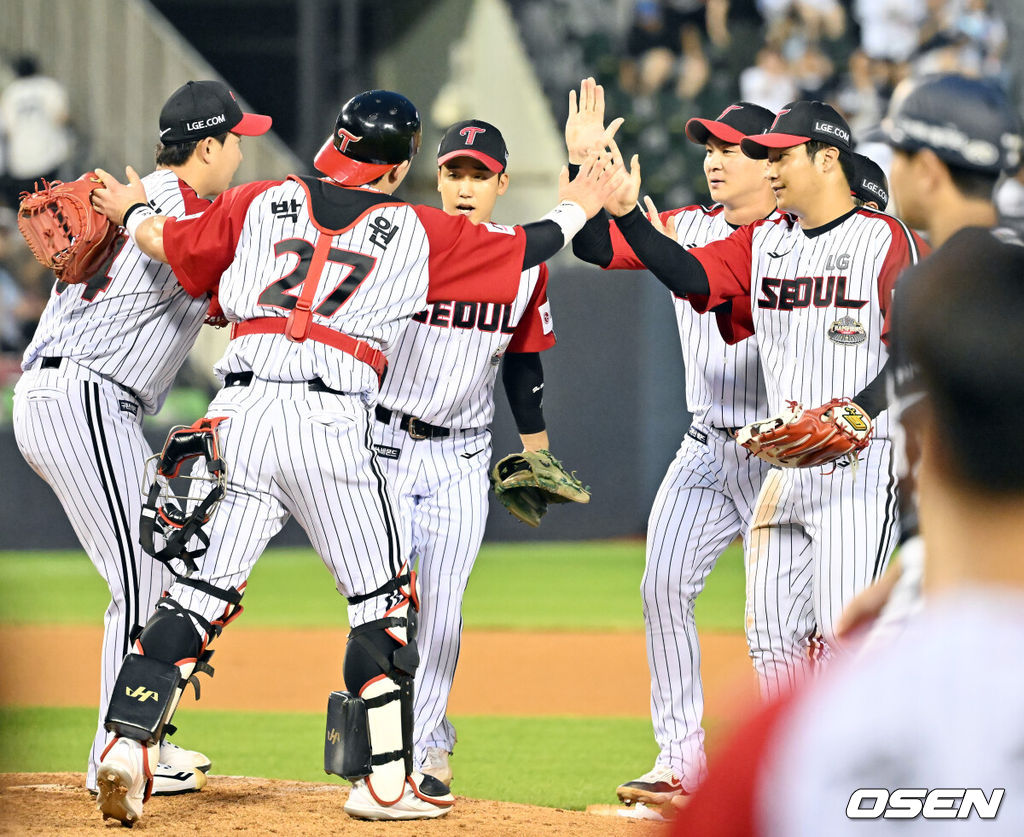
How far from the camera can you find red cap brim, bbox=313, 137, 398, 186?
12.7 feet

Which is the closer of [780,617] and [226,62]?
[780,617]

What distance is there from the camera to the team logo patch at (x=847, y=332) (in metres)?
3.96

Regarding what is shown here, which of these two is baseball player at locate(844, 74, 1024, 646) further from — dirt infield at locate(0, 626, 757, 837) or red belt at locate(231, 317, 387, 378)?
red belt at locate(231, 317, 387, 378)

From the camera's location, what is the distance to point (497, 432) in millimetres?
12203

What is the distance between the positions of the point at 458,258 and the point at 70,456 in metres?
1.34

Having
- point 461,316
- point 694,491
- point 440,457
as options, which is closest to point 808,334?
point 694,491

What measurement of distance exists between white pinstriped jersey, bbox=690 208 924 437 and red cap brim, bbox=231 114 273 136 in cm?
146

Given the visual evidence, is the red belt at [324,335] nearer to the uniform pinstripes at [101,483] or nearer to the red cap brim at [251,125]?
the uniform pinstripes at [101,483]

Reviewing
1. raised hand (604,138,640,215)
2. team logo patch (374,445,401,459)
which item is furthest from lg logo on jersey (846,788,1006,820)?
Answer: team logo patch (374,445,401,459)

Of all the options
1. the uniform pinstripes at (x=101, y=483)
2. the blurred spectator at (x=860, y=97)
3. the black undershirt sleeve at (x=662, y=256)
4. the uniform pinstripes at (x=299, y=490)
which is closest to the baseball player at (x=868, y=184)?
the black undershirt sleeve at (x=662, y=256)

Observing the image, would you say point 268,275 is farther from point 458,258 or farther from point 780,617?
point 780,617

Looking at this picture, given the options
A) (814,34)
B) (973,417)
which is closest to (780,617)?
(973,417)

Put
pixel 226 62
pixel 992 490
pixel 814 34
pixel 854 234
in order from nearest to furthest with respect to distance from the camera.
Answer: pixel 992 490 → pixel 854 234 → pixel 814 34 → pixel 226 62

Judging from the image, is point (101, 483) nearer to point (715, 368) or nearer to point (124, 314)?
point (124, 314)
